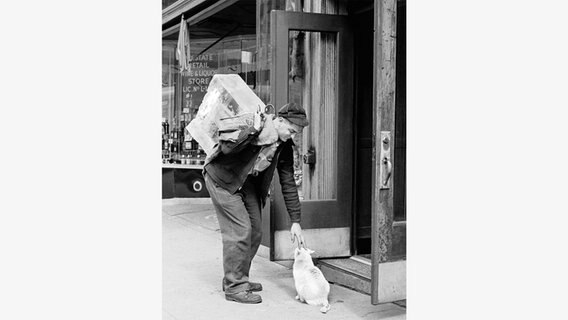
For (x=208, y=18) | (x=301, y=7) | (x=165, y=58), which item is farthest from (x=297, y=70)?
(x=165, y=58)

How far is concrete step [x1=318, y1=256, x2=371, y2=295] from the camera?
578cm

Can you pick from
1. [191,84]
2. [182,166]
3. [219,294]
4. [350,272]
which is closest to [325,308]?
[350,272]

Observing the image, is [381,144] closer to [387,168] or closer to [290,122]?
[387,168]

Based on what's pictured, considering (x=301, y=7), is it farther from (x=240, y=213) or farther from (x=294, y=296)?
(x=294, y=296)

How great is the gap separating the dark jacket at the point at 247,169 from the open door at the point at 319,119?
1.98 ft

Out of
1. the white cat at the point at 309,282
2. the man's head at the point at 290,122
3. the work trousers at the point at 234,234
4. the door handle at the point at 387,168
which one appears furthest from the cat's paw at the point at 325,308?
the man's head at the point at 290,122

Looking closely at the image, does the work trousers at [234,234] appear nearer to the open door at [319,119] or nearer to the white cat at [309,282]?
the white cat at [309,282]

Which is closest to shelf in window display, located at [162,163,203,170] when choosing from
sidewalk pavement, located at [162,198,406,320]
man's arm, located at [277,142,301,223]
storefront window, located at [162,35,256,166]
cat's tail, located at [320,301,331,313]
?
storefront window, located at [162,35,256,166]

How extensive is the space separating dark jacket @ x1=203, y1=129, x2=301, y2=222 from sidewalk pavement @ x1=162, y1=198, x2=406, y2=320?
78cm

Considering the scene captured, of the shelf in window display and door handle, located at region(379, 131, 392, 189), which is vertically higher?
door handle, located at region(379, 131, 392, 189)

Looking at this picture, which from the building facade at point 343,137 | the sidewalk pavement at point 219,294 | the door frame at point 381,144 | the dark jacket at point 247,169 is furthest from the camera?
the dark jacket at point 247,169

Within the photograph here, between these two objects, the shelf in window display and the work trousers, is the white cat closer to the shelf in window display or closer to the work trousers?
the work trousers

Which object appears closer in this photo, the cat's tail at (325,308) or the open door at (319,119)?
the cat's tail at (325,308)

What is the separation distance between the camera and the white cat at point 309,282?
5230 mm
